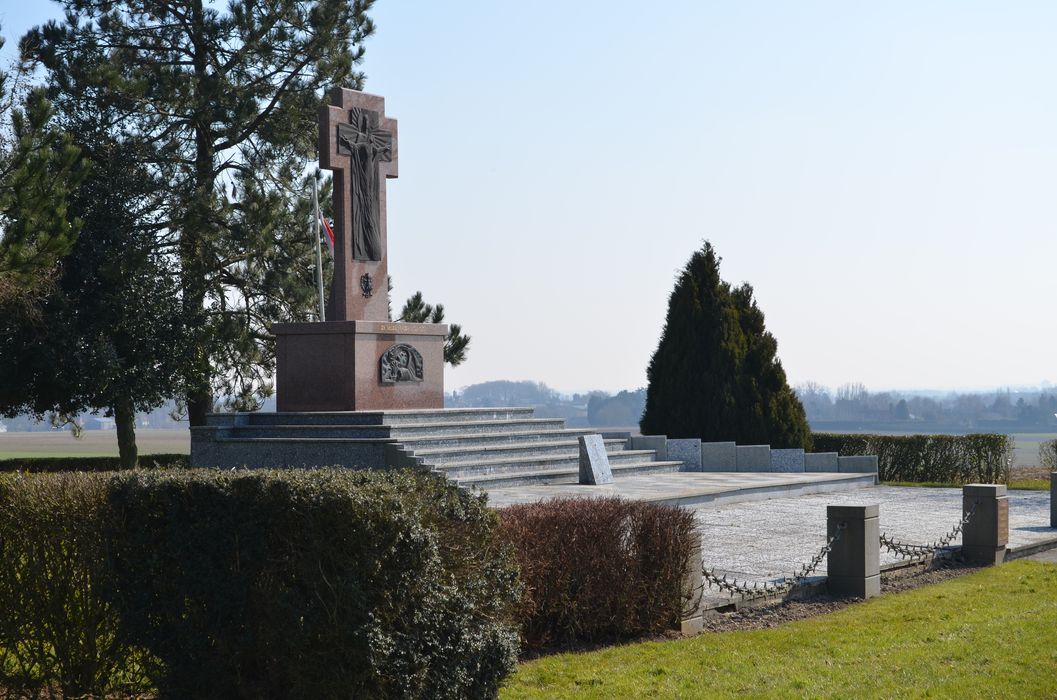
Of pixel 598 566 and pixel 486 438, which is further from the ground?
pixel 486 438

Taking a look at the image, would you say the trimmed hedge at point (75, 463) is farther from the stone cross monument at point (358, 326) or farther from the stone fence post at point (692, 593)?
the stone fence post at point (692, 593)

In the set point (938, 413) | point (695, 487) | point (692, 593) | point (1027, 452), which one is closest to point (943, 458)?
point (695, 487)

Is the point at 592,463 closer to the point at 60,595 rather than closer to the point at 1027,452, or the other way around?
the point at 60,595

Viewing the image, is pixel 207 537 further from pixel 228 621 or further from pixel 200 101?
pixel 200 101

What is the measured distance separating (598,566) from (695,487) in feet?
29.0

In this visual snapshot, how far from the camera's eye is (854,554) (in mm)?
9820

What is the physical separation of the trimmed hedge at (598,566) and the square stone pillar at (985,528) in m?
5.21

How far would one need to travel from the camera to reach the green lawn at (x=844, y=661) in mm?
6547

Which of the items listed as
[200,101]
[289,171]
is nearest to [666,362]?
[289,171]

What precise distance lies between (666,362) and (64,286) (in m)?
12.2

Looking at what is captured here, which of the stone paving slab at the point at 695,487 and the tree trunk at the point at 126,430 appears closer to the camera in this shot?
the stone paving slab at the point at 695,487

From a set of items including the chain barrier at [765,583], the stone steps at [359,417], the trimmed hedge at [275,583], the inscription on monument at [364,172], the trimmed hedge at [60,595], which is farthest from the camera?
the inscription on monument at [364,172]

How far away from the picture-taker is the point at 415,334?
62.1ft

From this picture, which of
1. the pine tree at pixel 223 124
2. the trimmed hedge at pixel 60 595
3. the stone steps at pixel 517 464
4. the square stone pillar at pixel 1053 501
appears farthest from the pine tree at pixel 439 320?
the trimmed hedge at pixel 60 595
